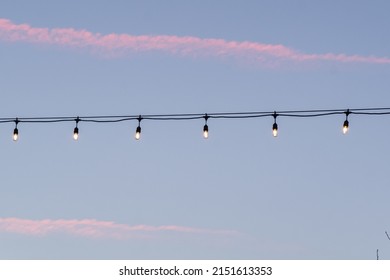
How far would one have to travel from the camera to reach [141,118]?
2008 cm

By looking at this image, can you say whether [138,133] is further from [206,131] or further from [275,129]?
[275,129]

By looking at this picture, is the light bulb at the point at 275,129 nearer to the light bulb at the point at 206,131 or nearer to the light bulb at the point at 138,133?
the light bulb at the point at 206,131

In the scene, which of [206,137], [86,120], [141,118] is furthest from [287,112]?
[86,120]

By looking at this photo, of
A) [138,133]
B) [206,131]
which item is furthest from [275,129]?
[138,133]

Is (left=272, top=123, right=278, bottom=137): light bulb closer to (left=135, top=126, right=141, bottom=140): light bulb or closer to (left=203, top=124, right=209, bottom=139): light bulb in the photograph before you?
(left=203, top=124, right=209, bottom=139): light bulb

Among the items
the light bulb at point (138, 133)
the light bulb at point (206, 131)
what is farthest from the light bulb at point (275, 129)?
the light bulb at point (138, 133)

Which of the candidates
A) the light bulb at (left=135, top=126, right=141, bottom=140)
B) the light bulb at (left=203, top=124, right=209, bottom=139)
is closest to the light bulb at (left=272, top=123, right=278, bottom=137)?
the light bulb at (left=203, top=124, right=209, bottom=139)
